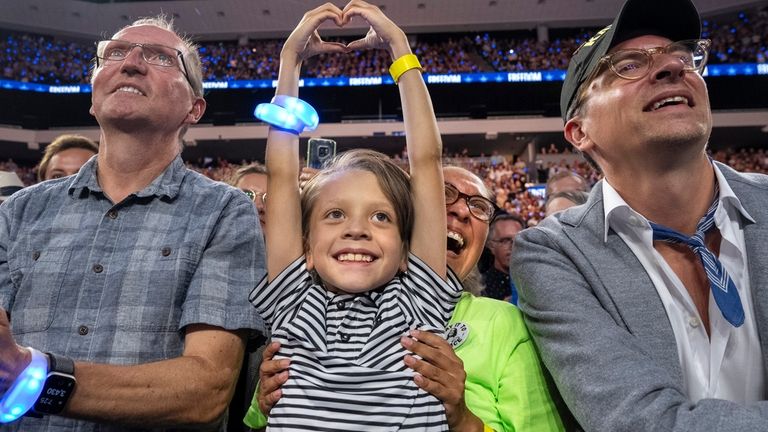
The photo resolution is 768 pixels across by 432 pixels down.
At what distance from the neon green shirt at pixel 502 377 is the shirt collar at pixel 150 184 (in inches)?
36.5

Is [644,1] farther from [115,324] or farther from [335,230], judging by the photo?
[115,324]

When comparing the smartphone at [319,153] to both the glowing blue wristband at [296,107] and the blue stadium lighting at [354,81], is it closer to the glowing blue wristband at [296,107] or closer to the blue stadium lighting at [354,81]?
the glowing blue wristband at [296,107]

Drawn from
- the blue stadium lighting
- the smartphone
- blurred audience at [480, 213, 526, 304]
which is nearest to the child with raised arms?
the smartphone

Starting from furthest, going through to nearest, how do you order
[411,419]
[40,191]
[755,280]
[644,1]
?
[40,191], [644,1], [755,280], [411,419]

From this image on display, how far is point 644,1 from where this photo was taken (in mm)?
1615

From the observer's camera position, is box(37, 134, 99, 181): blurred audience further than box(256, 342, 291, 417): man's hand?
Yes

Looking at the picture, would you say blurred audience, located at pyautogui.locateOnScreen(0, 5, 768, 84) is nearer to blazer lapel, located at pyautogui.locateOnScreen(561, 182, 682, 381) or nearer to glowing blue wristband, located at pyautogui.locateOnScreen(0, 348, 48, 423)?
blazer lapel, located at pyautogui.locateOnScreen(561, 182, 682, 381)

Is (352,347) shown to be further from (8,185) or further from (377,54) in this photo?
(377,54)

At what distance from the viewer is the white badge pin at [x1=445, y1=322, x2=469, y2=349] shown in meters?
1.48

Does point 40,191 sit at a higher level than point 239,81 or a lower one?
lower

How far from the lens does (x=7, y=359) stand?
1124mm

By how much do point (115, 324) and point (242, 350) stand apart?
34 centimetres

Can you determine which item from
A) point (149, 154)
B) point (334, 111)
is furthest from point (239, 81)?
point (149, 154)

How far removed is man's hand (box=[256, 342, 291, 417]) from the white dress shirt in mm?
933
